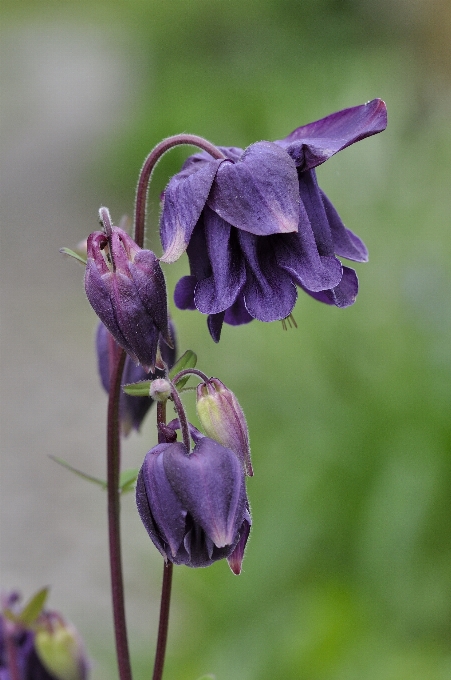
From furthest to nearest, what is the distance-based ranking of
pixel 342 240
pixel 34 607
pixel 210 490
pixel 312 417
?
pixel 312 417 < pixel 34 607 < pixel 342 240 < pixel 210 490

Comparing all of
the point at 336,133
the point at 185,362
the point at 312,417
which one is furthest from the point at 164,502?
the point at 312,417

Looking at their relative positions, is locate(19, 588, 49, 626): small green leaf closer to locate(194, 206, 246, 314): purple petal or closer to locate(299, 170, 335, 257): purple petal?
locate(194, 206, 246, 314): purple petal

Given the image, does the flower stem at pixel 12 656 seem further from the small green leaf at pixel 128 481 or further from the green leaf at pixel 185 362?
the green leaf at pixel 185 362

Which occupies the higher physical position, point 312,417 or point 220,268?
point 220,268

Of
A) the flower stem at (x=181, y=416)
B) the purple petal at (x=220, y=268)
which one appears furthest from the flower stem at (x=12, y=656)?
the purple petal at (x=220, y=268)

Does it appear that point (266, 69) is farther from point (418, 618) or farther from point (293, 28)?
point (418, 618)

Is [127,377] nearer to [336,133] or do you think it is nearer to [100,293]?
[100,293]

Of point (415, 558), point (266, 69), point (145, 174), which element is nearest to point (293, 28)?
point (266, 69)
